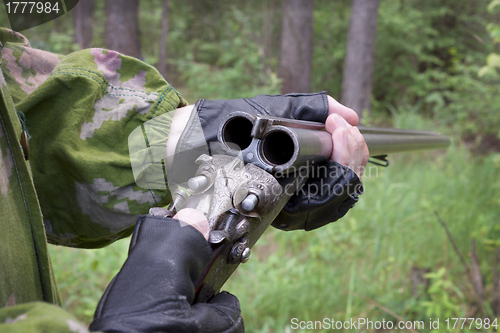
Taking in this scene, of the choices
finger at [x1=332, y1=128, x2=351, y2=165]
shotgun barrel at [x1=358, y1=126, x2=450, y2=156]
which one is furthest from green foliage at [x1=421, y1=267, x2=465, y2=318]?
finger at [x1=332, y1=128, x2=351, y2=165]

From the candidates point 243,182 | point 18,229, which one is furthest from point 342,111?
point 18,229

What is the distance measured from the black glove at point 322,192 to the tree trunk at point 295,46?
6.35 m

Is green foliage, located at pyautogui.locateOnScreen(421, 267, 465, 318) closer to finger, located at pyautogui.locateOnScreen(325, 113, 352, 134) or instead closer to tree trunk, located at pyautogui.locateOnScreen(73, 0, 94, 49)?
finger, located at pyautogui.locateOnScreen(325, 113, 352, 134)

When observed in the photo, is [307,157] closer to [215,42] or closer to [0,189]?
[0,189]

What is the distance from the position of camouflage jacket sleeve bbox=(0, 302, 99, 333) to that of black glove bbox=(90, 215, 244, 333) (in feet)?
0.44

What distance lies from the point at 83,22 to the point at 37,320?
1221cm

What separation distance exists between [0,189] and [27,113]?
44cm

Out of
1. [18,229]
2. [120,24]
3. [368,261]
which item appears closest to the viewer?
[18,229]

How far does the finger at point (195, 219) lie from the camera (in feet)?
3.34

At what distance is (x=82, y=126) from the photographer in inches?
54.1

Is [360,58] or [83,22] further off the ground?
[83,22]

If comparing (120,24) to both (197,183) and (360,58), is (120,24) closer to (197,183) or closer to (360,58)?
(360,58)

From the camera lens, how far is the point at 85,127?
1383mm

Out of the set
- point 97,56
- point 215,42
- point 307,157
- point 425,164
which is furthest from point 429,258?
point 215,42
